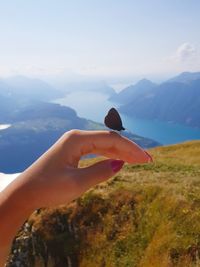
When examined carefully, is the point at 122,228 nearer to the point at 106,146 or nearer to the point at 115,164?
the point at 115,164

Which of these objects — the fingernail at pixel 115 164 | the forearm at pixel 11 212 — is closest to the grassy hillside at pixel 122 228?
the fingernail at pixel 115 164

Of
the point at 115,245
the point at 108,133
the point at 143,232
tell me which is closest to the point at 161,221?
the point at 143,232

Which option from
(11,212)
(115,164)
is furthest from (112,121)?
(11,212)

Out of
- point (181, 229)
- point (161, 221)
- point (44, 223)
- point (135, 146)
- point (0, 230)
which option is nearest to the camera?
point (0, 230)

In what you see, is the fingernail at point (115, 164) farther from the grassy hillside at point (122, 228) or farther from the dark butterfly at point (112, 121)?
the grassy hillside at point (122, 228)

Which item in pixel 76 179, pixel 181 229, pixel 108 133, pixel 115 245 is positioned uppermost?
pixel 108 133

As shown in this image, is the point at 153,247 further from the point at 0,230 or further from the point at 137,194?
the point at 0,230
